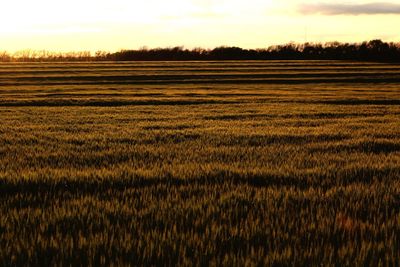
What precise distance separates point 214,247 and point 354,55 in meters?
96.7

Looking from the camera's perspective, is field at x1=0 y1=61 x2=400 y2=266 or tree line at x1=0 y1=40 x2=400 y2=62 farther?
tree line at x1=0 y1=40 x2=400 y2=62

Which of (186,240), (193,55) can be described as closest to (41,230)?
(186,240)

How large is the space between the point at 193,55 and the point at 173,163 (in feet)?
344

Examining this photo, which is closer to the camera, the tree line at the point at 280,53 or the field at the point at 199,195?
the field at the point at 199,195

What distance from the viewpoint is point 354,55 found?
9650 cm

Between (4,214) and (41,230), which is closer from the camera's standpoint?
(41,230)

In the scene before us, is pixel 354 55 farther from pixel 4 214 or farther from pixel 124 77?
pixel 4 214

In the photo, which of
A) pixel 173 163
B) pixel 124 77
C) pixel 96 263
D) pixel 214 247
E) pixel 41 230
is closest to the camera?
pixel 96 263

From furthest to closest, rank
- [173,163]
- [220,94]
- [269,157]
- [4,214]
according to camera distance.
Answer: [220,94] → [269,157] → [173,163] → [4,214]

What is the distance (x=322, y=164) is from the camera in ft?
28.8

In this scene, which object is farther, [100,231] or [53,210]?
[53,210]

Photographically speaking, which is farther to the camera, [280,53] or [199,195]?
[280,53]

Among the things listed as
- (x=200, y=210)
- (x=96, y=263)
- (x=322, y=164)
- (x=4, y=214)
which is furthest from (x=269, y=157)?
(x=96, y=263)

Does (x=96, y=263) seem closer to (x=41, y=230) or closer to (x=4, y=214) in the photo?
(x=41, y=230)
